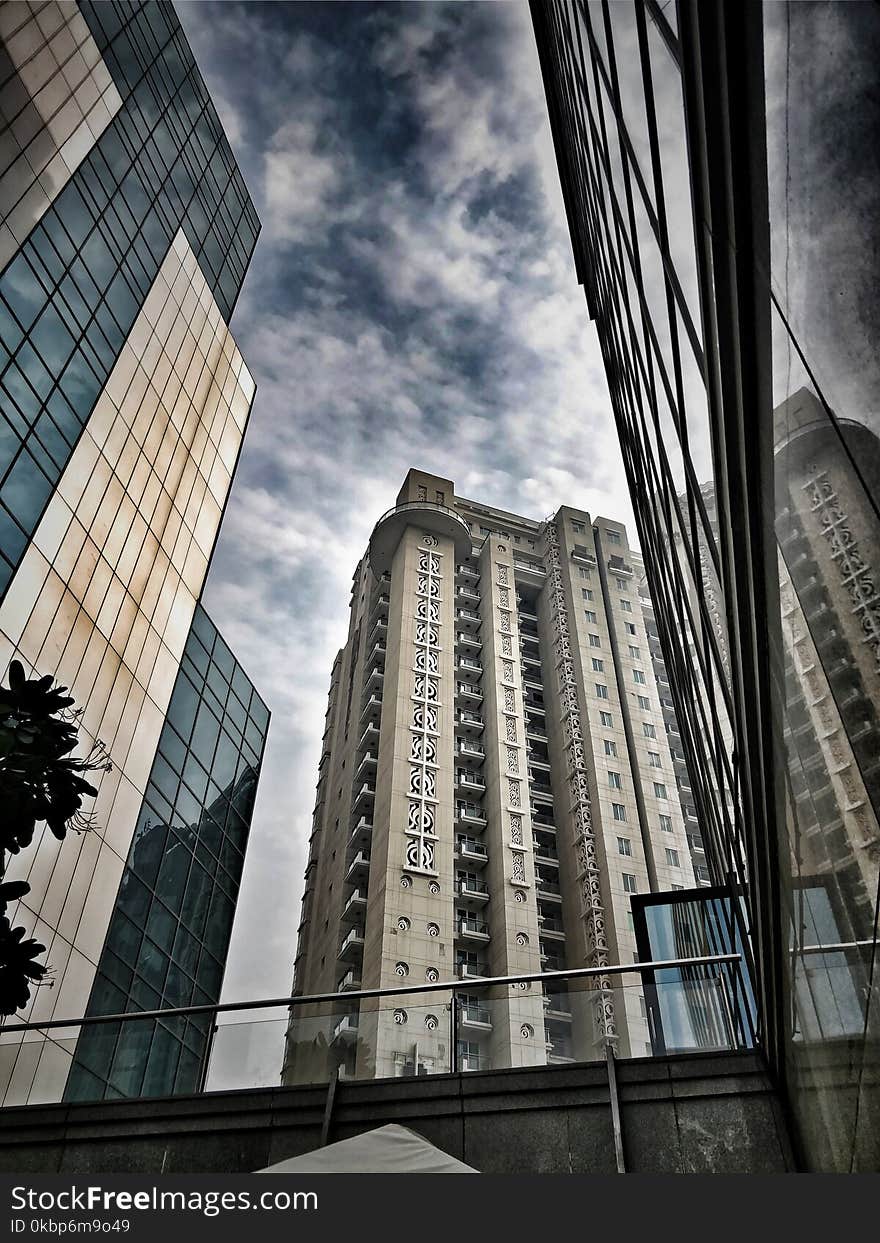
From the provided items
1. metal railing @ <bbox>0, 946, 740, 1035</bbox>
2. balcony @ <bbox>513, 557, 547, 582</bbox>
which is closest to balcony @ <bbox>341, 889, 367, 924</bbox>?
balcony @ <bbox>513, 557, 547, 582</bbox>

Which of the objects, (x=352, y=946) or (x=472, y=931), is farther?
(x=472, y=931)

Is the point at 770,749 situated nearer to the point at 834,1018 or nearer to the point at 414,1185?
the point at 834,1018

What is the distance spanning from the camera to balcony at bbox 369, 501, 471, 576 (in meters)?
84.8

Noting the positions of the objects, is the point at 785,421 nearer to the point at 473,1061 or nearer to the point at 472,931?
the point at 473,1061

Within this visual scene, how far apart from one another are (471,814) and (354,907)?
1252 centimetres

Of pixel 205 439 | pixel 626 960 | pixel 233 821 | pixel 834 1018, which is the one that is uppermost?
pixel 205 439

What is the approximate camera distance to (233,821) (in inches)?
1315

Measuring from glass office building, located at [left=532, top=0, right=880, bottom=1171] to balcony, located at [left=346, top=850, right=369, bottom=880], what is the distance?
6133 centimetres

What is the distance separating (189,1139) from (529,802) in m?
61.3

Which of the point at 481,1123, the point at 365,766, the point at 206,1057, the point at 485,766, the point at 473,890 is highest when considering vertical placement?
the point at 485,766

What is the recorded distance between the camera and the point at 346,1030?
12273 millimetres

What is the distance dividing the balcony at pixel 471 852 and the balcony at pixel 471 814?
153 cm

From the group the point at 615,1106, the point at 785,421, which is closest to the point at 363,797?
the point at 615,1106

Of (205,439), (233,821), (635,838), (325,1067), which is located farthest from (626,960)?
(325,1067)
